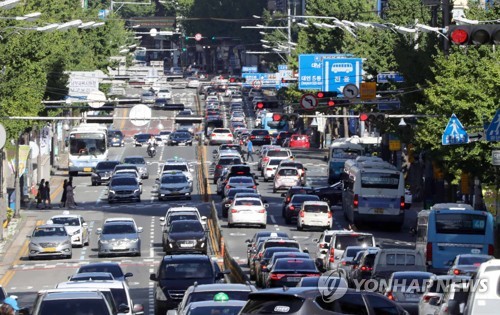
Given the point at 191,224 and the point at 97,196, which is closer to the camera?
the point at 191,224

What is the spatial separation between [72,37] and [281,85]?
28.1 metres

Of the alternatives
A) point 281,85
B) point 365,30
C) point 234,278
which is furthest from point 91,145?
point 234,278

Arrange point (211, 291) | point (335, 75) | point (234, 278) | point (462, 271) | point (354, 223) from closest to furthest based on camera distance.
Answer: point (211, 291), point (462, 271), point (234, 278), point (354, 223), point (335, 75)

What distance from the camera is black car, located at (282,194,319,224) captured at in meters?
66.2

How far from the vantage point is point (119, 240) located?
184 ft

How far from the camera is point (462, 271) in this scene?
102 ft

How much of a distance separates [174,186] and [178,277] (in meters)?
41.4

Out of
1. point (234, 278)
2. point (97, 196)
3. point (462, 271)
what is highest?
point (462, 271)

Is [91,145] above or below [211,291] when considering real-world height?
below

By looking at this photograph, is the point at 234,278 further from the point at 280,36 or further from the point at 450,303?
the point at 280,36

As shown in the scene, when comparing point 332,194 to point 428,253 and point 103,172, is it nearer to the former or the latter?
point 103,172

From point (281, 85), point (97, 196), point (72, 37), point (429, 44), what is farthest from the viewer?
point (281, 85)

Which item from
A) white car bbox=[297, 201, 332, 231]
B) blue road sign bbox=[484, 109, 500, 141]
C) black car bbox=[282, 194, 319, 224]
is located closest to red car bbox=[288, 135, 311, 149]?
black car bbox=[282, 194, 319, 224]

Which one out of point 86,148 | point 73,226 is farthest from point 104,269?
point 86,148
